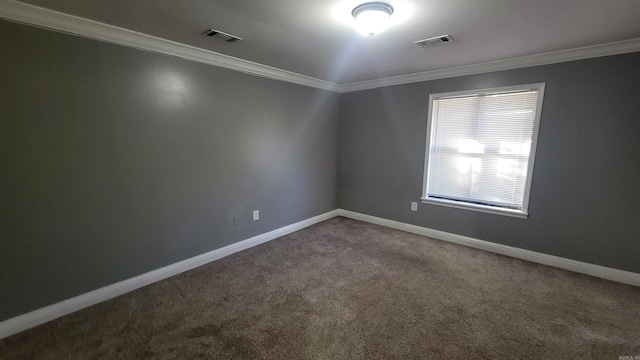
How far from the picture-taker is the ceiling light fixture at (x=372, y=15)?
1.69 m

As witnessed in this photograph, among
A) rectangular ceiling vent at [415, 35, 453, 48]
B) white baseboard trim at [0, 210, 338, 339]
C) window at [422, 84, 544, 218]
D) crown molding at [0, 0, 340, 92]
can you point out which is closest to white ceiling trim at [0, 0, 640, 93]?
crown molding at [0, 0, 340, 92]

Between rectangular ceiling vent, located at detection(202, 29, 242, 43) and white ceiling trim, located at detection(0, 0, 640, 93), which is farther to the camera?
rectangular ceiling vent, located at detection(202, 29, 242, 43)

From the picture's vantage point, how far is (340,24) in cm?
200

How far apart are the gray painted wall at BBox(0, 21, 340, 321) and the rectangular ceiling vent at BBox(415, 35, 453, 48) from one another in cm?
181

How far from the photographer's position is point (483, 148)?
329 centimetres

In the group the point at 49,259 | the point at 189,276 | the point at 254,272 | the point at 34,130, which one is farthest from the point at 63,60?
the point at 254,272

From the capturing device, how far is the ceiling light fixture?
169cm

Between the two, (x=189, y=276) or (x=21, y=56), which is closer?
(x=21, y=56)

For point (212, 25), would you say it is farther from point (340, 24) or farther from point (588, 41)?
point (588, 41)

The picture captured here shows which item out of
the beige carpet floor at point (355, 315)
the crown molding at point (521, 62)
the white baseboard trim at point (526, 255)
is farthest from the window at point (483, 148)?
the beige carpet floor at point (355, 315)

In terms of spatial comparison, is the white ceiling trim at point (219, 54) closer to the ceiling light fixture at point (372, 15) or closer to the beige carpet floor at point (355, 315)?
the ceiling light fixture at point (372, 15)

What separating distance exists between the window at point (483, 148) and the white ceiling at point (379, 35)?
0.52 meters

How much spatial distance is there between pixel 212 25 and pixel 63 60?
1106 mm

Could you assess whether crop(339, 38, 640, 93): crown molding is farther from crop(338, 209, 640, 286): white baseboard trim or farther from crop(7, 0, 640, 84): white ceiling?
crop(338, 209, 640, 286): white baseboard trim
